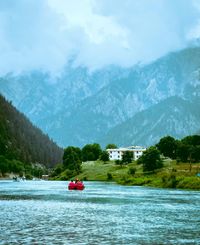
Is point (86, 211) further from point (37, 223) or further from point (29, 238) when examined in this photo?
point (29, 238)

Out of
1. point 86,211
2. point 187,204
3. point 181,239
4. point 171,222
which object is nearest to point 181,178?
point 187,204

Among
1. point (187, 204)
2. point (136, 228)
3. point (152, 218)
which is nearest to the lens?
point (136, 228)

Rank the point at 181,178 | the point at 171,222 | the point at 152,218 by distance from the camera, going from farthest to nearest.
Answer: the point at 181,178
the point at 152,218
the point at 171,222

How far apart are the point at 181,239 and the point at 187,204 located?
49.5m

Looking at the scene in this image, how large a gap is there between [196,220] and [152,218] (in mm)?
6627

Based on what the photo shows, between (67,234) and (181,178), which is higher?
(181,178)

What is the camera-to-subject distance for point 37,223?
6712 centimetres

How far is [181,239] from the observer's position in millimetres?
55531

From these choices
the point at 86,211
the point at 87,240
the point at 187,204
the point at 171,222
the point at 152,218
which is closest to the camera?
the point at 87,240

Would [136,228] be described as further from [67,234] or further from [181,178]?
[181,178]

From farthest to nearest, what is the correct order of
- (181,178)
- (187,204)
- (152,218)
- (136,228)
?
1. (181,178)
2. (187,204)
3. (152,218)
4. (136,228)

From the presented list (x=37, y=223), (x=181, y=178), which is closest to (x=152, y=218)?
(x=37, y=223)

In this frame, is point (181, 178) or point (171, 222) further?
point (181, 178)

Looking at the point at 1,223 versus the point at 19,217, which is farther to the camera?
the point at 19,217
